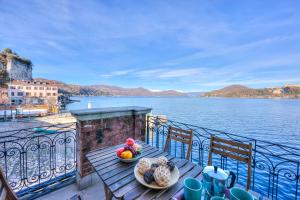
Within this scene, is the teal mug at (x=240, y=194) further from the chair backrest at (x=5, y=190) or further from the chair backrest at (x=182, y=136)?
the chair backrest at (x=5, y=190)

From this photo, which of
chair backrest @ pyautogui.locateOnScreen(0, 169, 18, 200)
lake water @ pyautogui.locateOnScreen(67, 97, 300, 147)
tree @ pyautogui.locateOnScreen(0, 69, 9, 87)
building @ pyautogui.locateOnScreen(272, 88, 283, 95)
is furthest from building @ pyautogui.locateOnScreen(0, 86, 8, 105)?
building @ pyautogui.locateOnScreen(272, 88, 283, 95)

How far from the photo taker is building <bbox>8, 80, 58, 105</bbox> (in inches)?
1101

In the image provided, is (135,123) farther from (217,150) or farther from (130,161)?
(217,150)

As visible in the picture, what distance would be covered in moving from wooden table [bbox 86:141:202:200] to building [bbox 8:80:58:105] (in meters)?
36.0

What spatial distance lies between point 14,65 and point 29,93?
899cm

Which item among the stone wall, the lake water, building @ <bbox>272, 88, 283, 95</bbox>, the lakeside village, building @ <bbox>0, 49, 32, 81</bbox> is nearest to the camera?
the lake water

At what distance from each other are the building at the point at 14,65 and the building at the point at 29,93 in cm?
400

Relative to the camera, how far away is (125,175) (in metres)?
1.27

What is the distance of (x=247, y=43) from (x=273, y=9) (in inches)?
206

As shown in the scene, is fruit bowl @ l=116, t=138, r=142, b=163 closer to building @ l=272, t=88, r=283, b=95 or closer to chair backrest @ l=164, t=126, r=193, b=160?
chair backrest @ l=164, t=126, r=193, b=160

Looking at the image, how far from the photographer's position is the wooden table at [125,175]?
101 centimetres

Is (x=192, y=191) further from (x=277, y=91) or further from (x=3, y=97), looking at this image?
(x=277, y=91)

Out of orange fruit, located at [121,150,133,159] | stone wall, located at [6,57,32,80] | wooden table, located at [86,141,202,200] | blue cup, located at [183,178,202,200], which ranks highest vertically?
stone wall, located at [6,57,32,80]

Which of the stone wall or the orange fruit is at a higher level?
A: the stone wall
